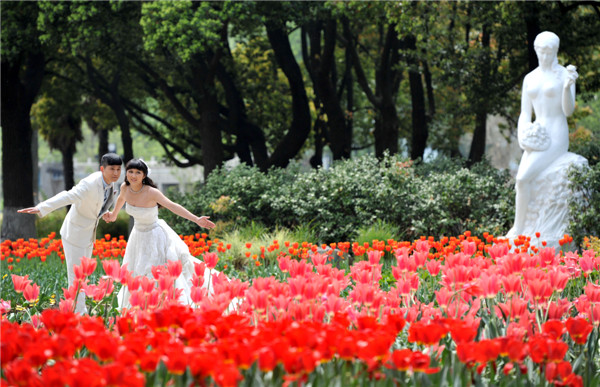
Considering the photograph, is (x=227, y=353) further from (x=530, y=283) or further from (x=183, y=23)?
(x=183, y=23)

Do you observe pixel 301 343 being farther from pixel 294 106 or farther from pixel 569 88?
pixel 294 106

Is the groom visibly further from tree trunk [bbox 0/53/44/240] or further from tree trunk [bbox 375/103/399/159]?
tree trunk [bbox 375/103/399/159]

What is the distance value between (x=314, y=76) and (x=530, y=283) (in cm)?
1839

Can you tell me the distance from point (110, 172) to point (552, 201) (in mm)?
7091

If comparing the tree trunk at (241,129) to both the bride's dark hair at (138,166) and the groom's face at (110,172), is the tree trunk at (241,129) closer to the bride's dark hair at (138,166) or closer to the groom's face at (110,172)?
the bride's dark hair at (138,166)

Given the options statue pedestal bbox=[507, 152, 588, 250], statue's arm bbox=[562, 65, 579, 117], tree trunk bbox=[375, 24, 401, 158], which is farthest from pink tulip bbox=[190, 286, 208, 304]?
tree trunk bbox=[375, 24, 401, 158]

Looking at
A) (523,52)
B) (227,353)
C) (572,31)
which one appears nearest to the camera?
(227,353)

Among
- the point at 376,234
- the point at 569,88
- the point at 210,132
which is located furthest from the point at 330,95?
the point at 569,88

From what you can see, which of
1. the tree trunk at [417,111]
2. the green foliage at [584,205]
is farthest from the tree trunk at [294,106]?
the green foliage at [584,205]

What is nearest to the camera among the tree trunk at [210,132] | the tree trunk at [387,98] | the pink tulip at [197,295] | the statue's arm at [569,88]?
the pink tulip at [197,295]

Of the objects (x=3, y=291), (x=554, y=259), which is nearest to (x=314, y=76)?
(x=3, y=291)

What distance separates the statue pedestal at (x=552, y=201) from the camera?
11.6 metres

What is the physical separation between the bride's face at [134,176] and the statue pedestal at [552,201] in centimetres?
634

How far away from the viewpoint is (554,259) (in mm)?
5020
